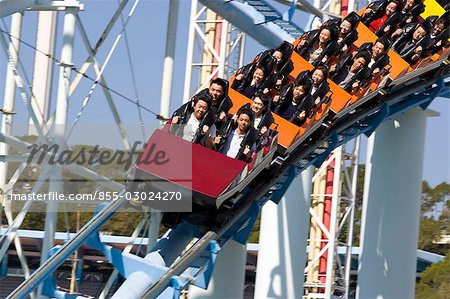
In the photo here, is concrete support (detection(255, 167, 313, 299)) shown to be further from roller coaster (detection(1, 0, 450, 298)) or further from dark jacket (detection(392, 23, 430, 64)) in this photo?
dark jacket (detection(392, 23, 430, 64))

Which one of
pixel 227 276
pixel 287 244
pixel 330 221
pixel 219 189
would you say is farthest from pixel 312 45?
pixel 330 221

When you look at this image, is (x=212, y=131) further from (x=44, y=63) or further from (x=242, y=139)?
(x=44, y=63)

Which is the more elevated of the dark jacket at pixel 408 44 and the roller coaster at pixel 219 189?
the dark jacket at pixel 408 44

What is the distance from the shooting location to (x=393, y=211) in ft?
33.4

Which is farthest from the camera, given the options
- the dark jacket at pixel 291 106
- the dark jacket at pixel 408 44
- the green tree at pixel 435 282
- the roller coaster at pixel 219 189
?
the green tree at pixel 435 282

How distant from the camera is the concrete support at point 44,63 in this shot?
9352mm

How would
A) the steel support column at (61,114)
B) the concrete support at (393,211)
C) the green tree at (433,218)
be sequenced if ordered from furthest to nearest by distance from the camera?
1. the green tree at (433,218)
2. the concrete support at (393,211)
3. the steel support column at (61,114)

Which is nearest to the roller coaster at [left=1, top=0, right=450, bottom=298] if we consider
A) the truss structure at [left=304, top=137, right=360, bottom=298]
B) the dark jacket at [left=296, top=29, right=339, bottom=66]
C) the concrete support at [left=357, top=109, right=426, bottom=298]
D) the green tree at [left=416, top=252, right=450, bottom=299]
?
the dark jacket at [left=296, top=29, right=339, bottom=66]

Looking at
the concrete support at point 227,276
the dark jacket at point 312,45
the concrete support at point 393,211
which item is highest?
the dark jacket at point 312,45

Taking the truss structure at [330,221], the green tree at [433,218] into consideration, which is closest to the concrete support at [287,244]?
the truss structure at [330,221]

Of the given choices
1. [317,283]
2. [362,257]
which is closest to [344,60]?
[362,257]

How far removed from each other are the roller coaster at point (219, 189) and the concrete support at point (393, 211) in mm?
1574

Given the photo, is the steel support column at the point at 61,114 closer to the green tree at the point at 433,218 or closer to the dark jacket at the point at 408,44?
the dark jacket at the point at 408,44

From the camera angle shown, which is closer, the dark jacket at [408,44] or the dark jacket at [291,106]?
the dark jacket at [291,106]
